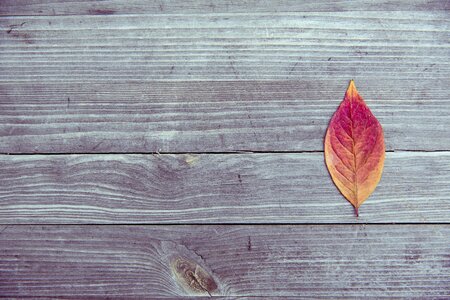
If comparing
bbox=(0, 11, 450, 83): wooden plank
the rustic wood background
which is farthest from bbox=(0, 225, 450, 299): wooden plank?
bbox=(0, 11, 450, 83): wooden plank

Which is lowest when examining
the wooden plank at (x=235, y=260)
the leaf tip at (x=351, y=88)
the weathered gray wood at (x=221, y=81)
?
the wooden plank at (x=235, y=260)

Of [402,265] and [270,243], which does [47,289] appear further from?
[402,265]

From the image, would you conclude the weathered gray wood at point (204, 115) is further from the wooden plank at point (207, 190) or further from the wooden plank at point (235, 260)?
the wooden plank at point (235, 260)

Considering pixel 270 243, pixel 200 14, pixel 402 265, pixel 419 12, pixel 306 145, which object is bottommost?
pixel 402 265

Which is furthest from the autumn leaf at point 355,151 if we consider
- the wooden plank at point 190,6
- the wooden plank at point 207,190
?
the wooden plank at point 190,6

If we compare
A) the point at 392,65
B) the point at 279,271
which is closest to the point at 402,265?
the point at 279,271
